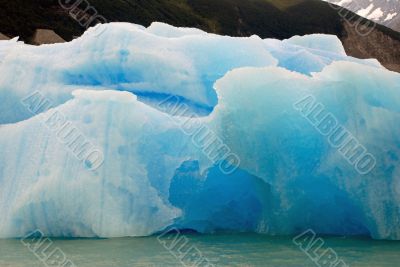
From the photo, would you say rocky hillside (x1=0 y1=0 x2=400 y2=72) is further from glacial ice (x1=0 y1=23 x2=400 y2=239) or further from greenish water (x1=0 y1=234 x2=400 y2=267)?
greenish water (x1=0 y1=234 x2=400 y2=267)

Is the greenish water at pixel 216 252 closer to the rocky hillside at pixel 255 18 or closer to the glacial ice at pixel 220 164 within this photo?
the glacial ice at pixel 220 164

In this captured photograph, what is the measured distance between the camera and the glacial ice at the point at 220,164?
257 inches

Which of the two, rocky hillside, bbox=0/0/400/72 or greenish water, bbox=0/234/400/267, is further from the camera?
rocky hillside, bbox=0/0/400/72

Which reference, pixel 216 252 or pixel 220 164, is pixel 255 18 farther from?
pixel 216 252

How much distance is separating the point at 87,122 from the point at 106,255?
199 centimetres

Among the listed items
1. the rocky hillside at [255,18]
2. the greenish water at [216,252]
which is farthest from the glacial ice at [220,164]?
the rocky hillside at [255,18]

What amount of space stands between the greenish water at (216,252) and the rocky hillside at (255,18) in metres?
57.4

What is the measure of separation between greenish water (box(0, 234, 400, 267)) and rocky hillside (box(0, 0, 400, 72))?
57.4 meters

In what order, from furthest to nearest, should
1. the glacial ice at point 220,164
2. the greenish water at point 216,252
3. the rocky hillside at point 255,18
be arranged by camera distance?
the rocky hillside at point 255,18 → the glacial ice at point 220,164 → the greenish water at point 216,252

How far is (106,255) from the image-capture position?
214 inches

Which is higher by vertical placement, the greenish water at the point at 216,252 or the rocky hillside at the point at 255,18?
the greenish water at the point at 216,252

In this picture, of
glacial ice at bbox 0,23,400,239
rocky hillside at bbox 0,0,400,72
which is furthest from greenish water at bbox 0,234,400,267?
rocky hillside at bbox 0,0,400,72

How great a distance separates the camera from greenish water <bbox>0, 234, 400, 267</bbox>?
5.12m

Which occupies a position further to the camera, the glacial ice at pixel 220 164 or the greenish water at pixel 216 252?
the glacial ice at pixel 220 164
